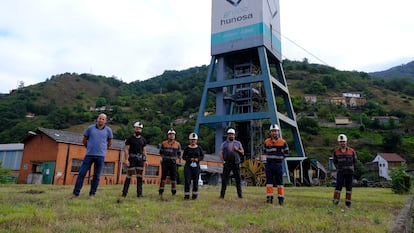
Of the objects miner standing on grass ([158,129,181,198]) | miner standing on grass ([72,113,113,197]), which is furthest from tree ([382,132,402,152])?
miner standing on grass ([72,113,113,197])

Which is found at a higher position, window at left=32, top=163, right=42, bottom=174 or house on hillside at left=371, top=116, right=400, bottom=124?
house on hillside at left=371, top=116, right=400, bottom=124

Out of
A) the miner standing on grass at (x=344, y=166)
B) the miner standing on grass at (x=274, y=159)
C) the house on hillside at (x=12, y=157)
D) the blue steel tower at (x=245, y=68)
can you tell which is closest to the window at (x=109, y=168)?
the blue steel tower at (x=245, y=68)

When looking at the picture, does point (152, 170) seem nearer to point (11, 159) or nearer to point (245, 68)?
point (245, 68)

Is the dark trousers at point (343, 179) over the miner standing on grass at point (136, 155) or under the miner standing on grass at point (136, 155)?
under

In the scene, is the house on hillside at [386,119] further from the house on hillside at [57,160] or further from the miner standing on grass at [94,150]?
the miner standing on grass at [94,150]

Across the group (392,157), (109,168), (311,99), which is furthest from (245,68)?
(311,99)

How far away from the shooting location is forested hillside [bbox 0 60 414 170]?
7106 centimetres

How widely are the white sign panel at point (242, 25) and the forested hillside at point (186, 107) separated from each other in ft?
119

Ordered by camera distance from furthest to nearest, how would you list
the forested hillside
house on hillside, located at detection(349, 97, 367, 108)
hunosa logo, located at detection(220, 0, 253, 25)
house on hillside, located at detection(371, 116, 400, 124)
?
house on hillside, located at detection(349, 97, 367, 108) < house on hillside, located at detection(371, 116, 400, 124) < the forested hillside < hunosa logo, located at detection(220, 0, 253, 25)

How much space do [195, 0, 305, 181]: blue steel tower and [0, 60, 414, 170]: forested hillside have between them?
107ft

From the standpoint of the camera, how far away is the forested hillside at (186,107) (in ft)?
233

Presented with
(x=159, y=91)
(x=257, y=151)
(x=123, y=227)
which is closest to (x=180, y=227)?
(x=123, y=227)

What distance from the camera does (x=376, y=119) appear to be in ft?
257

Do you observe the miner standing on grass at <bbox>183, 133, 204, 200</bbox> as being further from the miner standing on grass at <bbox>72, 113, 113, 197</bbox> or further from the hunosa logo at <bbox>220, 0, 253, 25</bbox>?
the hunosa logo at <bbox>220, 0, 253, 25</bbox>
